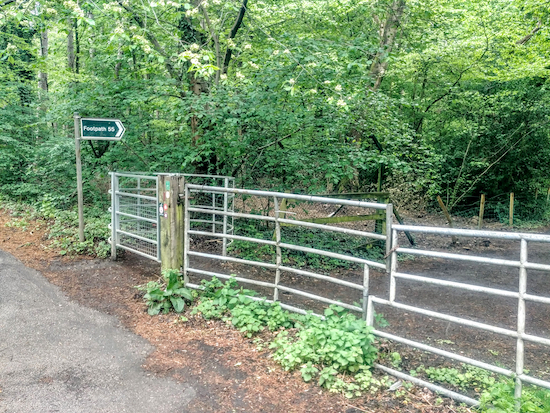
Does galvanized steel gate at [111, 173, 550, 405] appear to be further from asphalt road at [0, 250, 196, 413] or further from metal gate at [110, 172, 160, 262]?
asphalt road at [0, 250, 196, 413]

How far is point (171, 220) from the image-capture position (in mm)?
5168

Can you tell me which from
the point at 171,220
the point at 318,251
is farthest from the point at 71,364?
the point at 318,251

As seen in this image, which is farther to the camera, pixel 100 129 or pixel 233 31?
pixel 233 31

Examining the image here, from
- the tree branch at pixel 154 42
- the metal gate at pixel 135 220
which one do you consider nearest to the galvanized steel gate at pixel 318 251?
the metal gate at pixel 135 220

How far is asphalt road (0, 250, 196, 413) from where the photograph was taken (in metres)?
3.06

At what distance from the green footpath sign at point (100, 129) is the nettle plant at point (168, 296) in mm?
3083

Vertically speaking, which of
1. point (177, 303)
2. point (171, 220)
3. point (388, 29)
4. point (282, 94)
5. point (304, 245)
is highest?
point (388, 29)

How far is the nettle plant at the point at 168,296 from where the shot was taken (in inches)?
187

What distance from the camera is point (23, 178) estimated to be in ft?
40.3

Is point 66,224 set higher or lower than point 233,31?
lower

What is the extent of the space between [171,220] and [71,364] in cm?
204

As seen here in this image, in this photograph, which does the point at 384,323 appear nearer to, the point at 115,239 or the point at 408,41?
the point at 115,239

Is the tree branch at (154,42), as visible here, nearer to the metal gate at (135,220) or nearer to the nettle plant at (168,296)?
the metal gate at (135,220)

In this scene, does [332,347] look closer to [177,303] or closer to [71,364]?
[177,303]
